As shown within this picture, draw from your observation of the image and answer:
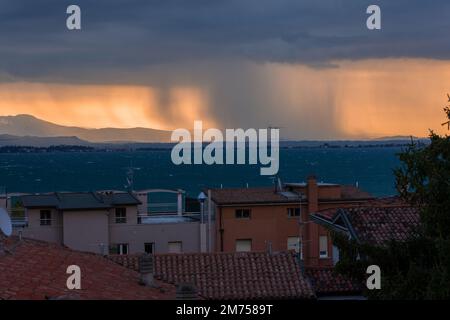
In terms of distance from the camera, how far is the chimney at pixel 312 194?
37875 mm

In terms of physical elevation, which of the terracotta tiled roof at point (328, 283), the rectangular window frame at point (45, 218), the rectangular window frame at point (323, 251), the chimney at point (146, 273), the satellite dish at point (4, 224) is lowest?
the rectangular window frame at point (323, 251)

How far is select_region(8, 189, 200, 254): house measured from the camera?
33.7 m

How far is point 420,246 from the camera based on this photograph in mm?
11219

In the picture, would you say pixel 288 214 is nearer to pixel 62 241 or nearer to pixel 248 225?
pixel 248 225

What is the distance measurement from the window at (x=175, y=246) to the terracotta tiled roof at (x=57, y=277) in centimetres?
1738

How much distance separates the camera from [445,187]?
10.4 m

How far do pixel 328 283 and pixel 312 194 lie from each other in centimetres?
1856

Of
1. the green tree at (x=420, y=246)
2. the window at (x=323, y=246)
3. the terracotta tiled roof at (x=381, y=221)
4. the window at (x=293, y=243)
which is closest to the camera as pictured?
the green tree at (x=420, y=246)

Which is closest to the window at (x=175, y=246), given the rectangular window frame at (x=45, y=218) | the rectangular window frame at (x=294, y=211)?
the rectangular window frame at (x=45, y=218)

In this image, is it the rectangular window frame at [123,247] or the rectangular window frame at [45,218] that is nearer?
the rectangular window frame at [45,218]

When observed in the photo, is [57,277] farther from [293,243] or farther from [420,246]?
[293,243]

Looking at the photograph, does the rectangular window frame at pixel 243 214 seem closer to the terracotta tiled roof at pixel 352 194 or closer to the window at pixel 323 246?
the window at pixel 323 246
